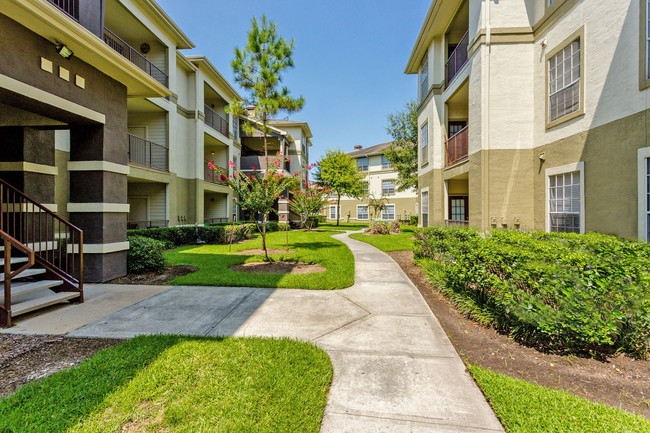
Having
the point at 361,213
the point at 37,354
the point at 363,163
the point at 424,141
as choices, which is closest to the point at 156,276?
the point at 37,354

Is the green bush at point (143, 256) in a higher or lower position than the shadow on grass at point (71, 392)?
higher

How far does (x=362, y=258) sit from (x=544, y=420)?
7.58 metres

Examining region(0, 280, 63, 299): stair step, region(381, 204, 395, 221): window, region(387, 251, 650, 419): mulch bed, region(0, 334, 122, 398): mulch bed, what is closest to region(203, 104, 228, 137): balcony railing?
region(0, 280, 63, 299): stair step

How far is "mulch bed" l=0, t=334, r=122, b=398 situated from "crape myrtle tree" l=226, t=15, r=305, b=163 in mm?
7370

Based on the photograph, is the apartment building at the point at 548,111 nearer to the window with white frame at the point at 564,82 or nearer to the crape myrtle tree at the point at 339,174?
the window with white frame at the point at 564,82

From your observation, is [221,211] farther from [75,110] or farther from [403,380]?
[403,380]

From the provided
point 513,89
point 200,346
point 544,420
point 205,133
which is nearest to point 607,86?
point 513,89

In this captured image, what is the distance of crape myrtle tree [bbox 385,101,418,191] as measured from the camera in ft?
67.6

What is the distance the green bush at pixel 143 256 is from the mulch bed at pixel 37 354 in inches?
135

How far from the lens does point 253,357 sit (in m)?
3.05

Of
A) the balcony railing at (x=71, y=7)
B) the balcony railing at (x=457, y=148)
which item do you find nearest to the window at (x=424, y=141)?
the balcony railing at (x=457, y=148)

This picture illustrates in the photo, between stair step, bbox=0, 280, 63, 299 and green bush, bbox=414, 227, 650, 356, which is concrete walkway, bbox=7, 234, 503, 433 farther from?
green bush, bbox=414, 227, 650, 356

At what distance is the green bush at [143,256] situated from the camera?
22.9ft

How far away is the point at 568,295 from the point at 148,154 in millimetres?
15714
